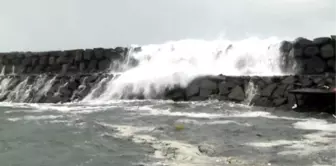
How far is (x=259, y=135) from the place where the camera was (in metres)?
9.54

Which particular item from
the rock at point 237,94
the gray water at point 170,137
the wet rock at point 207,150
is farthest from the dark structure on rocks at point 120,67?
the wet rock at point 207,150

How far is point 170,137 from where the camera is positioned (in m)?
9.45

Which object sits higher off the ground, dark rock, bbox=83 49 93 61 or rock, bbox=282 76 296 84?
dark rock, bbox=83 49 93 61

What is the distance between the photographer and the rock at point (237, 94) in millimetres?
15516

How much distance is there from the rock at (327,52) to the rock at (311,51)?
178 millimetres

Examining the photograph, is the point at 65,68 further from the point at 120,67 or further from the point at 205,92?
the point at 205,92

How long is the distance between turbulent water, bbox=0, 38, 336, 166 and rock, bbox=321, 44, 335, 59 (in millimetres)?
1980

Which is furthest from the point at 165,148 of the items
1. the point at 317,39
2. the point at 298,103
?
the point at 317,39

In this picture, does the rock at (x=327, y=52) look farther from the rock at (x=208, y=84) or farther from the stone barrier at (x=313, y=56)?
the rock at (x=208, y=84)

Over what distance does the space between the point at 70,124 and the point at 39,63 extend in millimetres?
14054

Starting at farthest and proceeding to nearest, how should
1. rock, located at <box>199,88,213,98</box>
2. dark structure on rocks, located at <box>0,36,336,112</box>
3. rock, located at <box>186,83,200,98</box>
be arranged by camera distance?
1. rock, located at <box>186,83,200,98</box>
2. rock, located at <box>199,88,213,98</box>
3. dark structure on rocks, located at <box>0,36,336,112</box>

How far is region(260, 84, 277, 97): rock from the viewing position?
14781 millimetres

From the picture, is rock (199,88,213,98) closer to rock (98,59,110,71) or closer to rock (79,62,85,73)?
rock (98,59,110,71)

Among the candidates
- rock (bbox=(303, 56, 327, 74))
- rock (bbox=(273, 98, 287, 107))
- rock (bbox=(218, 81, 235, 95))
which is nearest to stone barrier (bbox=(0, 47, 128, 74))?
rock (bbox=(218, 81, 235, 95))
